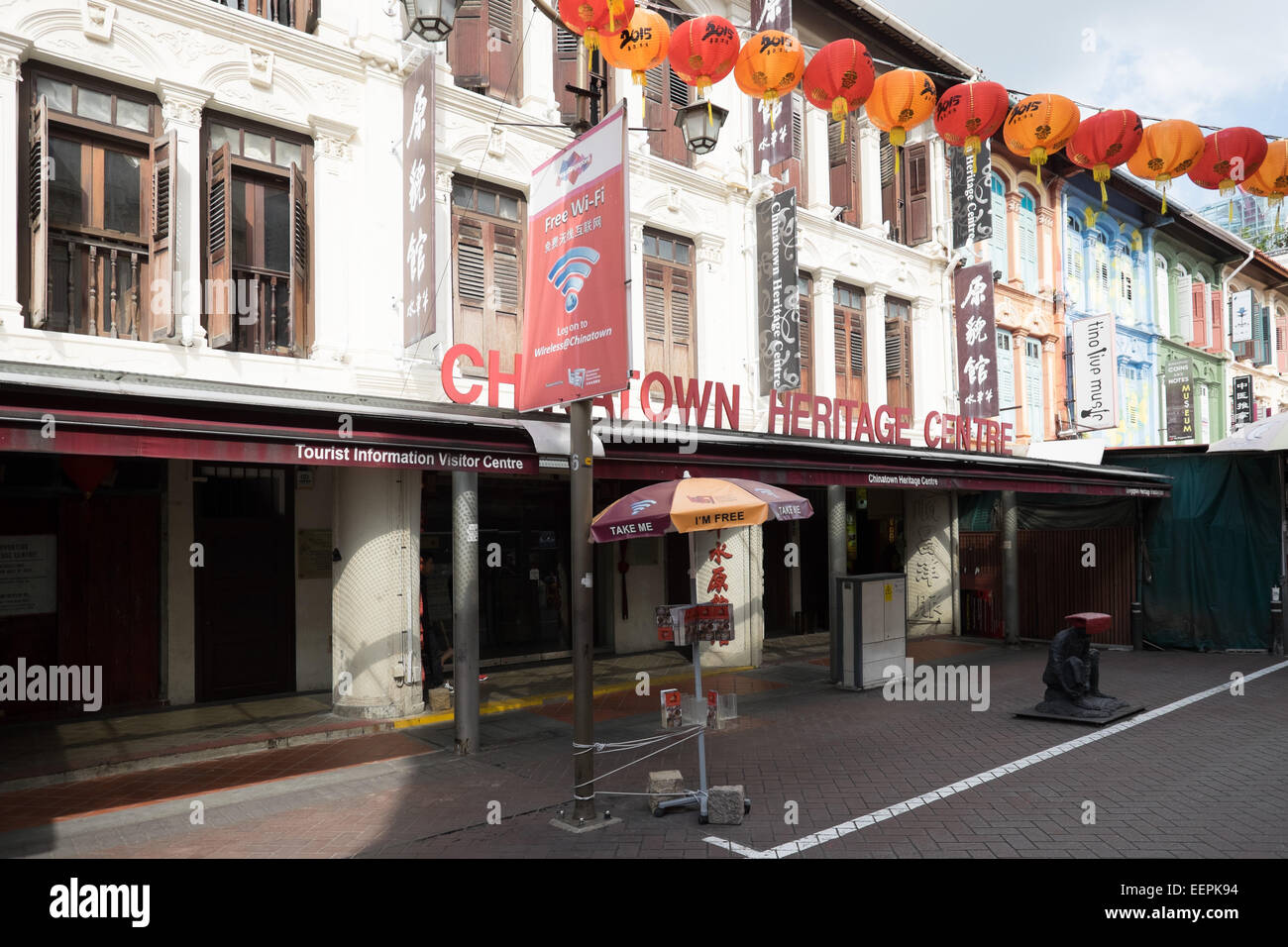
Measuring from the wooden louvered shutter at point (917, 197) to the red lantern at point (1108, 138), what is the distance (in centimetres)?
899

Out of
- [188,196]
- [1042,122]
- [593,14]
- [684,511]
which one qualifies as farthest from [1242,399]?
[188,196]

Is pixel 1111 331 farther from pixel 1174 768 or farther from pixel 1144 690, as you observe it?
pixel 1174 768

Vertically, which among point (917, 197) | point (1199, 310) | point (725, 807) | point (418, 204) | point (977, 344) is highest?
point (917, 197)

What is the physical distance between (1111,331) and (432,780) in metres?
18.7

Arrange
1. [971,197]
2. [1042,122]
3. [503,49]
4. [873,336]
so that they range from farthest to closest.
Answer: [971,197], [873,336], [503,49], [1042,122]

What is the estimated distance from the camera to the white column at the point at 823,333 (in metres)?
16.0

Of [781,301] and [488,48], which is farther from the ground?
[488,48]

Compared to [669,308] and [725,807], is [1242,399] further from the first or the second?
[725,807]

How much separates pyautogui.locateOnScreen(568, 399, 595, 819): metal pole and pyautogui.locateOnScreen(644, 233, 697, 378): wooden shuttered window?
21.7ft

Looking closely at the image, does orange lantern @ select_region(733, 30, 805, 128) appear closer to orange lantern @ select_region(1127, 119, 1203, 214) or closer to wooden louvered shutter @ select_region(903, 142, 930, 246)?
orange lantern @ select_region(1127, 119, 1203, 214)

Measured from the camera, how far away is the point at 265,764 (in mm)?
8273

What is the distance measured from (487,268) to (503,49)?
10.3ft

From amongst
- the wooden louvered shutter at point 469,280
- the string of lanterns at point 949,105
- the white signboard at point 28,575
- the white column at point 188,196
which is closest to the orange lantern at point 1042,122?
the string of lanterns at point 949,105

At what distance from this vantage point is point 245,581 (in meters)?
10.9
